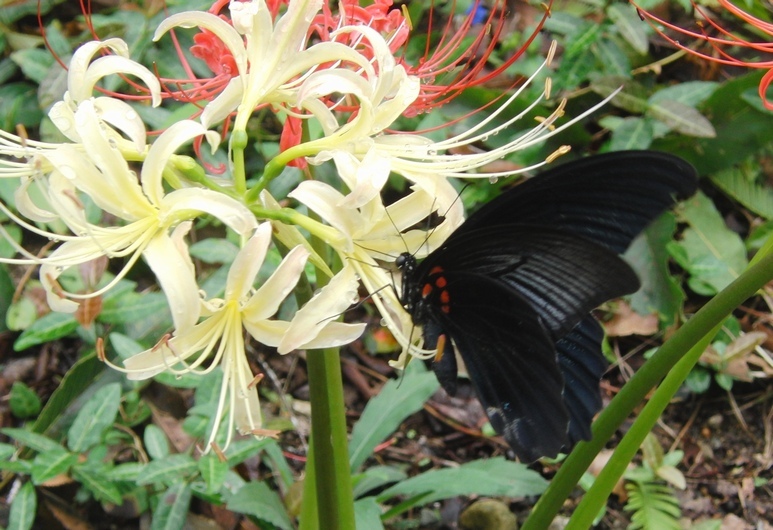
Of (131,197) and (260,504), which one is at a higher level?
(131,197)

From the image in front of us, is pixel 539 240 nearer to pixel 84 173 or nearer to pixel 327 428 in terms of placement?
pixel 327 428

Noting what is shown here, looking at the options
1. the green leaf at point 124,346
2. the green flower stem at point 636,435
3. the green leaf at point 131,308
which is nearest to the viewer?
the green flower stem at point 636,435

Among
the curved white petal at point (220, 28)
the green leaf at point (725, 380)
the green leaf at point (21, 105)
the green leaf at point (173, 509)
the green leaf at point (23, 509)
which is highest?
the green leaf at point (21, 105)

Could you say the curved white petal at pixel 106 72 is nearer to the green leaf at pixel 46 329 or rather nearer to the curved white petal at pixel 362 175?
the curved white petal at pixel 362 175

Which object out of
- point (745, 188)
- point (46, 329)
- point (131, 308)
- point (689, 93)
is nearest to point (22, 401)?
point (46, 329)

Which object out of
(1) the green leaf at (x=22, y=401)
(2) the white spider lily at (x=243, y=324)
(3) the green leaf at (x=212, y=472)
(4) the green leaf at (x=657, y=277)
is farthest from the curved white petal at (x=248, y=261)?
(4) the green leaf at (x=657, y=277)

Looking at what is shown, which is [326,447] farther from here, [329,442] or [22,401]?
[22,401]

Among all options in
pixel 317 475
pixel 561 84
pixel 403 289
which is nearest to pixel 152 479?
pixel 317 475
